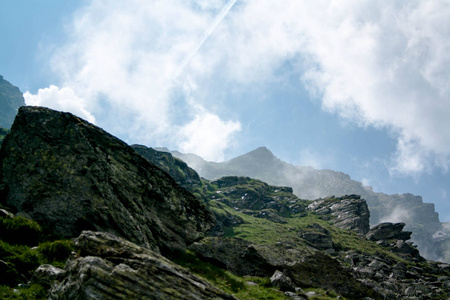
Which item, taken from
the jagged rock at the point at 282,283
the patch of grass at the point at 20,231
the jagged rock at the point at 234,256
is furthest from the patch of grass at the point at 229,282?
the patch of grass at the point at 20,231

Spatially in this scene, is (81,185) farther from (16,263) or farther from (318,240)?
(318,240)

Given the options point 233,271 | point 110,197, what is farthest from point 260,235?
point 110,197

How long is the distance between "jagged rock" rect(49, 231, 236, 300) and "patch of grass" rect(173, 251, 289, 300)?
10.3 metres

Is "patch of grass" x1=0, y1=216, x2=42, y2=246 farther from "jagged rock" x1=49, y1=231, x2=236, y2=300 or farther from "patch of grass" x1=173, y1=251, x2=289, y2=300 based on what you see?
"patch of grass" x1=173, y1=251, x2=289, y2=300

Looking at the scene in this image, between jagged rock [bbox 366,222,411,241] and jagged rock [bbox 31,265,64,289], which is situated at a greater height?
jagged rock [bbox 366,222,411,241]

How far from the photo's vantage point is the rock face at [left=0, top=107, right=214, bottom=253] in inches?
755

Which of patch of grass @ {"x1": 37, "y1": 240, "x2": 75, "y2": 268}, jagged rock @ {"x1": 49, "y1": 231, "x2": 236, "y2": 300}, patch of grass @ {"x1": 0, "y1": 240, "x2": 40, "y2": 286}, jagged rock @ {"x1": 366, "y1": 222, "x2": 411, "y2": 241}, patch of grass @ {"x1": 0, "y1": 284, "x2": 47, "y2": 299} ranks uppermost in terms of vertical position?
jagged rock @ {"x1": 366, "y1": 222, "x2": 411, "y2": 241}

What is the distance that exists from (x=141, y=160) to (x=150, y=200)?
539cm

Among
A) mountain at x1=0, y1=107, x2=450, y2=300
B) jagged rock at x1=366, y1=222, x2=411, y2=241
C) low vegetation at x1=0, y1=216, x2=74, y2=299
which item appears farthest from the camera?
jagged rock at x1=366, y1=222, x2=411, y2=241

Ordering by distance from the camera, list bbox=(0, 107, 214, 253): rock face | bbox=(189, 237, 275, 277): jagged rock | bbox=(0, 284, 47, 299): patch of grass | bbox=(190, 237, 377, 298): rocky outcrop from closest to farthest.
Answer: bbox=(0, 284, 47, 299): patch of grass < bbox=(0, 107, 214, 253): rock face < bbox=(190, 237, 377, 298): rocky outcrop < bbox=(189, 237, 275, 277): jagged rock

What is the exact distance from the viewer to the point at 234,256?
3055 cm

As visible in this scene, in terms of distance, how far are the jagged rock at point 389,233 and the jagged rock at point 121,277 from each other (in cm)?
21806

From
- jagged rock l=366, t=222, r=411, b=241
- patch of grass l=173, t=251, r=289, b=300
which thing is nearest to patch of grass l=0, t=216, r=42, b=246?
patch of grass l=173, t=251, r=289, b=300

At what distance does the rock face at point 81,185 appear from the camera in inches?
755
